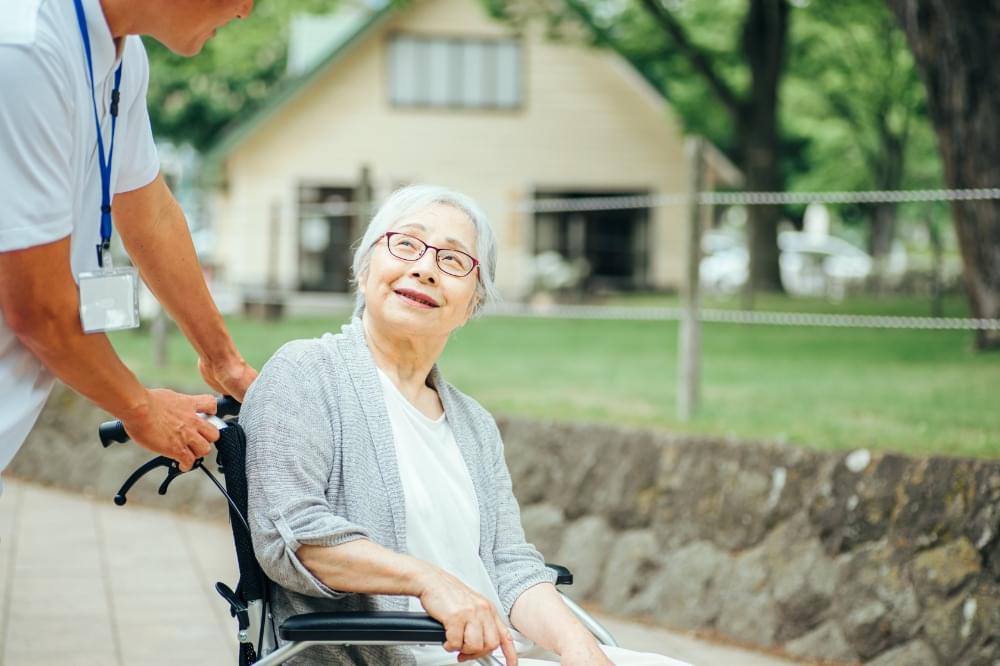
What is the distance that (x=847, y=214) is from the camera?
38031 millimetres

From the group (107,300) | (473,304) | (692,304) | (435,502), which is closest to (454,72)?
(692,304)

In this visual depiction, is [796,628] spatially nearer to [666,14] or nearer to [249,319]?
[249,319]

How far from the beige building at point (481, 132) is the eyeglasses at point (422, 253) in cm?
2185

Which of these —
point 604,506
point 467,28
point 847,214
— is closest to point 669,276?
→ point 467,28

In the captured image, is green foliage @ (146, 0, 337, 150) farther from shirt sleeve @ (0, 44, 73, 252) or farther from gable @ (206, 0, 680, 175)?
shirt sleeve @ (0, 44, 73, 252)

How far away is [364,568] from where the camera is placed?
2496 mm

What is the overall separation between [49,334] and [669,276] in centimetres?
2402

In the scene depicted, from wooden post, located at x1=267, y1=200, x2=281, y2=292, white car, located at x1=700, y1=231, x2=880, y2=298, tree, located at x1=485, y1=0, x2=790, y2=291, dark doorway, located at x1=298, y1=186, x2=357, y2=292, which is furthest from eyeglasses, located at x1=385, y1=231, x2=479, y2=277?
white car, located at x1=700, y1=231, x2=880, y2=298

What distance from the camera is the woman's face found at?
9.25 ft

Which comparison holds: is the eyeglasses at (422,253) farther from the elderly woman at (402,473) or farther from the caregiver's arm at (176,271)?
the caregiver's arm at (176,271)

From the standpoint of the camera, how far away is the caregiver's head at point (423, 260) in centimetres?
282

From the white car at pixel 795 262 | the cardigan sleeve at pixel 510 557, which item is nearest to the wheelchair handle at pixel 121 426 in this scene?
the cardigan sleeve at pixel 510 557

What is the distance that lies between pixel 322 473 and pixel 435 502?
0.26 metres

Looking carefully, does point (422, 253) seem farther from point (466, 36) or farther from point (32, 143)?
point (466, 36)
